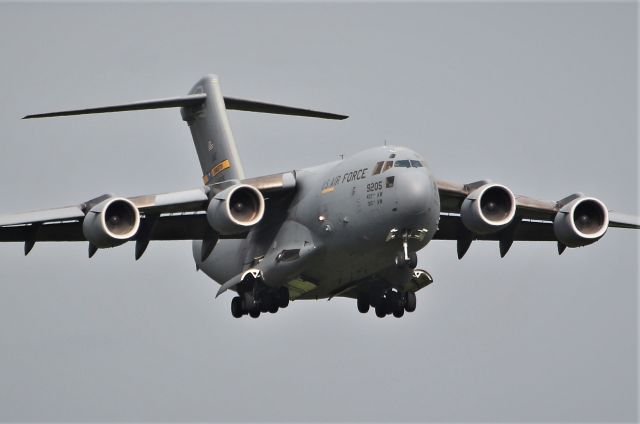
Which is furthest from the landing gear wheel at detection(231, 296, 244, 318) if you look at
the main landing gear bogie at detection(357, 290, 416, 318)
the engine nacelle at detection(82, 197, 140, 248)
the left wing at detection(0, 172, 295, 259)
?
the engine nacelle at detection(82, 197, 140, 248)

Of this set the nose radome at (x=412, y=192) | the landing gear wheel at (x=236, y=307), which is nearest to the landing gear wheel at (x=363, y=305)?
the landing gear wheel at (x=236, y=307)

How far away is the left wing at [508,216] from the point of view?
2836 centimetres

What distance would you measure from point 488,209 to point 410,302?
102 inches

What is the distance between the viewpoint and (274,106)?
3152 cm

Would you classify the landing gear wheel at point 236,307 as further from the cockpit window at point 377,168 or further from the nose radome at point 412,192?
the nose radome at point 412,192

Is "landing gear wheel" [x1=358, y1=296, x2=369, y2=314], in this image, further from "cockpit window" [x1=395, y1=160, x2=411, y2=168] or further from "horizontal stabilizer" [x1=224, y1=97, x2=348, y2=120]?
"cockpit window" [x1=395, y1=160, x2=411, y2=168]

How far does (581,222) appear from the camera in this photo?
96.2 ft

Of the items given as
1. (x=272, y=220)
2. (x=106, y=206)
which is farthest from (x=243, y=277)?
(x=106, y=206)

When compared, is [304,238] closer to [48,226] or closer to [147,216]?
[147,216]

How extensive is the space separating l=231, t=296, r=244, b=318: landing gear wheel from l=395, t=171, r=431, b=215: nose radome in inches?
176

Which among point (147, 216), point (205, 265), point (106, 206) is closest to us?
point (106, 206)

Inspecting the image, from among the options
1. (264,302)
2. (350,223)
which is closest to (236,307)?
(264,302)

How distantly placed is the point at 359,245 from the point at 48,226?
18.4 feet

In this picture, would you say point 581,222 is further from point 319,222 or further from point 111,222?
point 111,222
